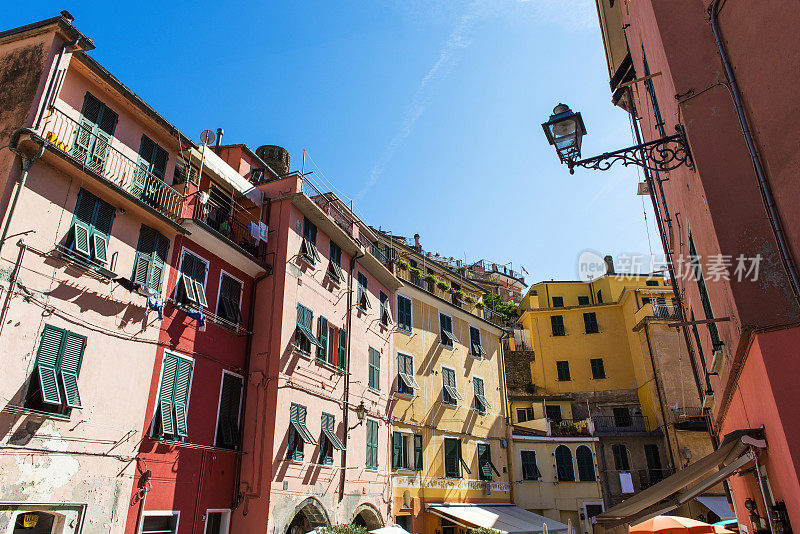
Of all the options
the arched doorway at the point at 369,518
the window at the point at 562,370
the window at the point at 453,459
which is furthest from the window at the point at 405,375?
the window at the point at 562,370

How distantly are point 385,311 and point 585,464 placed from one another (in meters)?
14.1

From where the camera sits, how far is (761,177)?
6445 millimetres

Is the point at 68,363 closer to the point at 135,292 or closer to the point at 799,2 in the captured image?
the point at 135,292

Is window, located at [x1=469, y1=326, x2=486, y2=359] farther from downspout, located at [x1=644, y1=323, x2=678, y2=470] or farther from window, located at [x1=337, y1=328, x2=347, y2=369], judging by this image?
downspout, located at [x1=644, y1=323, x2=678, y2=470]

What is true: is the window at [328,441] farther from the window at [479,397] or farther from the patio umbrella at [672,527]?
the window at [479,397]

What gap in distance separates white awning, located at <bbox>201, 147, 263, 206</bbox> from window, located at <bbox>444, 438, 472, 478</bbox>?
1378 cm

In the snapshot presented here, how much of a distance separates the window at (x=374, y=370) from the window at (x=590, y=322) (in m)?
22.0

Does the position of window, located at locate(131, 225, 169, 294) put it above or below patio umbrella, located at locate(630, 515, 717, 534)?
above

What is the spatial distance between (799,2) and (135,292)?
1287 centimetres

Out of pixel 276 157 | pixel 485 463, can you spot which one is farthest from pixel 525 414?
pixel 276 157

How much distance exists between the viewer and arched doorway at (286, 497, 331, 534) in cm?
1605

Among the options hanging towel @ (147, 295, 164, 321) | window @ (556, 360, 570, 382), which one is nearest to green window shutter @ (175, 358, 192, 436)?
hanging towel @ (147, 295, 164, 321)

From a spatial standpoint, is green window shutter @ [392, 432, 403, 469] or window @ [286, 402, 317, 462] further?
green window shutter @ [392, 432, 403, 469]

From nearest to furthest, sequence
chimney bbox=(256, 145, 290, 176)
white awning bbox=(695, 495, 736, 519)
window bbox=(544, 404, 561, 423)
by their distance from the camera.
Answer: chimney bbox=(256, 145, 290, 176), white awning bbox=(695, 495, 736, 519), window bbox=(544, 404, 561, 423)
